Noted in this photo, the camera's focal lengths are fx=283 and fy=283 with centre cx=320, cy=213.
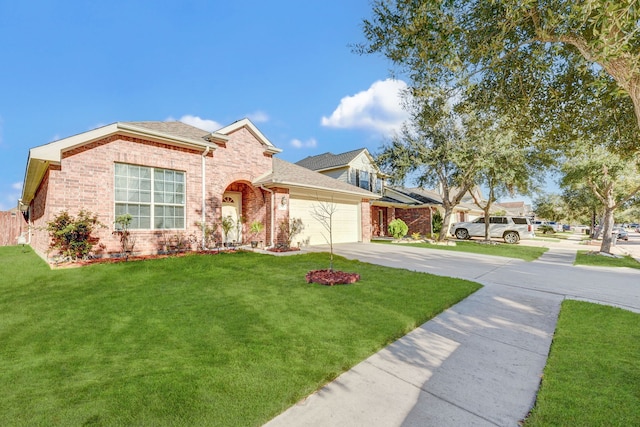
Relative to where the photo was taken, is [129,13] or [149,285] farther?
[129,13]

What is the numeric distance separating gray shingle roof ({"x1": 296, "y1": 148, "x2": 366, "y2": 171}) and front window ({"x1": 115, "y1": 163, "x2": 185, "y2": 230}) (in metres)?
12.6

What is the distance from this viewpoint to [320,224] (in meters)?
15.2

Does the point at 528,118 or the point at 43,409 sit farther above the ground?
the point at 528,118

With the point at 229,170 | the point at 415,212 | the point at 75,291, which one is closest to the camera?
the point at 75,291

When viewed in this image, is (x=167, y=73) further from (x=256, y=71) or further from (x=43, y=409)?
(x=43, y=409)

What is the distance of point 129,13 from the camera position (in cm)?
1030

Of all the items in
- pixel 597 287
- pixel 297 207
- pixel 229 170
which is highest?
pixel 229 170

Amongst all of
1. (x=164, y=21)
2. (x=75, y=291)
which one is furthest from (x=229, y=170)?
(x=75, y=291)

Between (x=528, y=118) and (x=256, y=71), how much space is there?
13.4 metres

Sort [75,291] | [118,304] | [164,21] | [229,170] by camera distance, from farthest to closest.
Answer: [229,170] < [164,21] < [75,291] < [118,304]

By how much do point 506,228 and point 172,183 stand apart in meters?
23.9

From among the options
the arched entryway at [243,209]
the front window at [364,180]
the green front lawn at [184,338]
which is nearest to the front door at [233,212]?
the arched entryway at [243,209]

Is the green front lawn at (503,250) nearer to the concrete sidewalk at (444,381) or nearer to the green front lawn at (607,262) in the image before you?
the green front lawn at (607,262)

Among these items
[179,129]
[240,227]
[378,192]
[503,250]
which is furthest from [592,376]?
[378,192]
